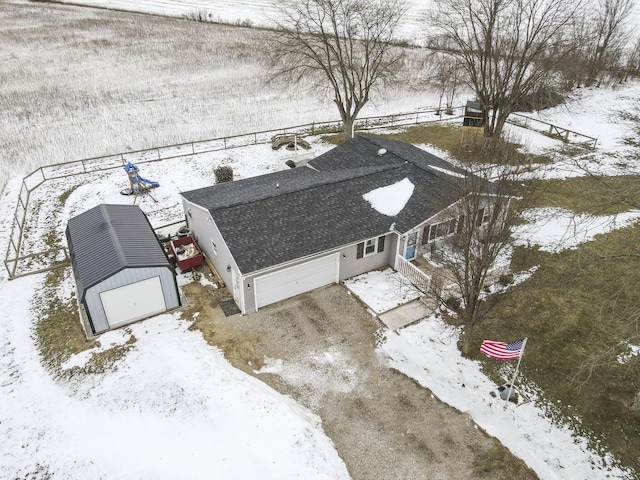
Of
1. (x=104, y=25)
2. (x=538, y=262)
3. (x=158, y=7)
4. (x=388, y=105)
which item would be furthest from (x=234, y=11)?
→ (x=538, y=262)

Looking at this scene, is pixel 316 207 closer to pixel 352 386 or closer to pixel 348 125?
pixel 352 386

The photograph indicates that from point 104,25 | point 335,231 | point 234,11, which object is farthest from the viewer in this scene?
point 234,11

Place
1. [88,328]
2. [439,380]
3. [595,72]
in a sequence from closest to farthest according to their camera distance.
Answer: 1. [439,380]
2. [88,328]
3. [595,72]

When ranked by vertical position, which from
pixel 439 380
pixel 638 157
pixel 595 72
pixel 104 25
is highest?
pixel 104 25

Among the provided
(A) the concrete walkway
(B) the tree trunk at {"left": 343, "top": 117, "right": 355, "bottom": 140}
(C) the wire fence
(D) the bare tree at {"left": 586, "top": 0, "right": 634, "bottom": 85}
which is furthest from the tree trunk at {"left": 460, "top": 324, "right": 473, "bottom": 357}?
(D) the bare tree at {"left": 586, "top": 0, "right": 634, "bottom": 85}

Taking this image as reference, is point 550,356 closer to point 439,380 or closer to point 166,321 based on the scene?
point 439,380

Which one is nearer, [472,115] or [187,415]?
[187,415]

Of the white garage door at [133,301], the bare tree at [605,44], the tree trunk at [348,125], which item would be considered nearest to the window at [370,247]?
the white garage door at [133,301]

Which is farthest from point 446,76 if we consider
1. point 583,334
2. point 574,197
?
point 583,334
